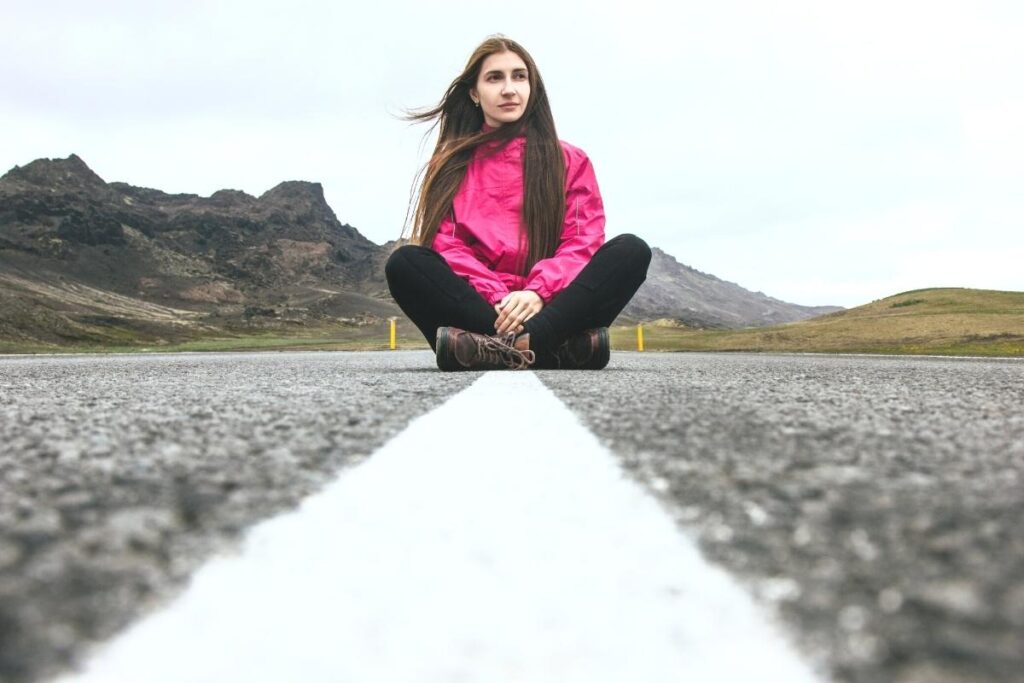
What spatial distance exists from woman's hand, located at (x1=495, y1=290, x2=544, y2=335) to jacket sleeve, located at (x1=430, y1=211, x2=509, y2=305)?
0.25m

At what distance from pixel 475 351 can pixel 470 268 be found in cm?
58

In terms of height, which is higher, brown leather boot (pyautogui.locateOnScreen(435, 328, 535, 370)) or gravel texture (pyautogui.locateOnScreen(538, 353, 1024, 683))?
brown leather boot (pyautogui.locateOnScreen(435, 328, 535, 370))

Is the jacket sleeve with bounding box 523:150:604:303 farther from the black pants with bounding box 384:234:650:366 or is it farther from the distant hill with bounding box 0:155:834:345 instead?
the distant hill with bounding box 0:155:834:345

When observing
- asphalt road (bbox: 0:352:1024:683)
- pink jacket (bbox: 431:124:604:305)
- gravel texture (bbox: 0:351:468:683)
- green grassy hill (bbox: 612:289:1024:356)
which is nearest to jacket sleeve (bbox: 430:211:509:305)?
pink jacket (bbox: 431:124:604:305)

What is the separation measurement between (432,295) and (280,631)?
3372 mm

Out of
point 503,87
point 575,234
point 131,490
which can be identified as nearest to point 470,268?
point 575,234

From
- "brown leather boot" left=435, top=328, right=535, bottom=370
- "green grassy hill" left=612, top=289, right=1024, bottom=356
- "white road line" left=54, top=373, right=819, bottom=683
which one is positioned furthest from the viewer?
"green grassy hill" left=612, top=289, right=1024, bottom=356

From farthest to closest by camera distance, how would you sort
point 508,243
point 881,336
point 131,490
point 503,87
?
point 881,336 < point 503,87 < point 508,243 < point 131,490

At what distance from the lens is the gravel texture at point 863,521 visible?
0.55 metres

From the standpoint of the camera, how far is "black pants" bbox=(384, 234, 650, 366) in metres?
3.91

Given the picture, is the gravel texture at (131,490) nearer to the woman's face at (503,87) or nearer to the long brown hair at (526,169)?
the long brown hair at (526,169)

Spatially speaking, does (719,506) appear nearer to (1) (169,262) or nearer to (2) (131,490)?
(2) (131,490)

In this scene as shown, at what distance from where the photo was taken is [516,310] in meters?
3.86

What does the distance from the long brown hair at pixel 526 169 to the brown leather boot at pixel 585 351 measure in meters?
0.58
